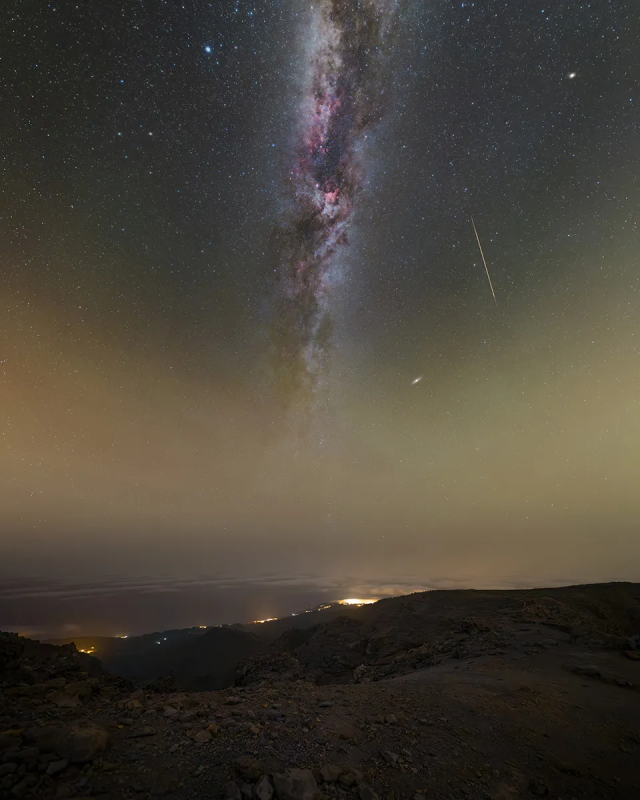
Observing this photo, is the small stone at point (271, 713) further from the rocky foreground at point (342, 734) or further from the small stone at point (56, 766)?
the small stone at point (56, 766)

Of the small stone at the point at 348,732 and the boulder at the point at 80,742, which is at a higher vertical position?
the boulder at the point at 80,742

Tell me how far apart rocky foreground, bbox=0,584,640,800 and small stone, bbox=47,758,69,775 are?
2 centimetres

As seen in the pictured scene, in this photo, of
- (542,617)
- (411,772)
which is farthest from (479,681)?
(542,617)

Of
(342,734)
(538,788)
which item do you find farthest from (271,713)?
(538,788)

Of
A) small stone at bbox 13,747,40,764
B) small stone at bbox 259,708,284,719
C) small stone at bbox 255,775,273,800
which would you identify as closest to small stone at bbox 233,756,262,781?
small stone at bbox 255,775,273,800

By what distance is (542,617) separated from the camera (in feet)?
60.2

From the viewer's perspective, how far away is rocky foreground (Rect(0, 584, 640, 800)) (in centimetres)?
487

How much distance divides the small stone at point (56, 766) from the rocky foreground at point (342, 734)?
21mm

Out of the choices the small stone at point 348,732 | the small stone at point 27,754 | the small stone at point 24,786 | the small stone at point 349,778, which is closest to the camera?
the small stone at point 24,786

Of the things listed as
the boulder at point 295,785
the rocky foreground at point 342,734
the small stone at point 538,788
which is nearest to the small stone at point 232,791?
the rocky foreground at point 342,734

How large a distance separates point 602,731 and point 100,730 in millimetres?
11825

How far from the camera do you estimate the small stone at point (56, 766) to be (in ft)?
15.1

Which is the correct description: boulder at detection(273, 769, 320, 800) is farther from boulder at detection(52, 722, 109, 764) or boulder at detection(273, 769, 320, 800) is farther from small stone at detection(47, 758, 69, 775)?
small stone at detection(47, 758, 69, 775)

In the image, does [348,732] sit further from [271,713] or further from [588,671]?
[588,671]
